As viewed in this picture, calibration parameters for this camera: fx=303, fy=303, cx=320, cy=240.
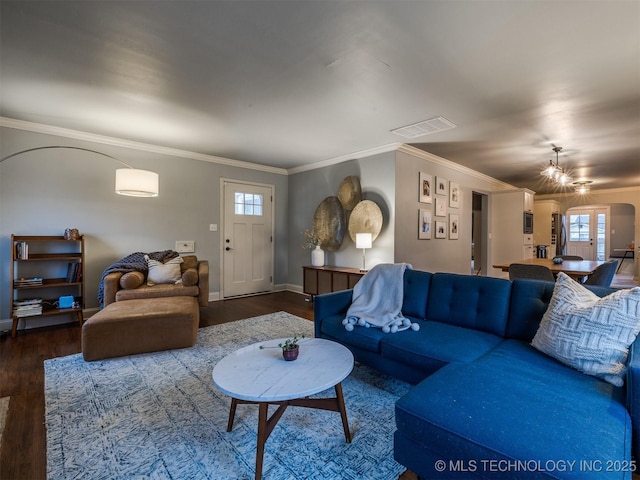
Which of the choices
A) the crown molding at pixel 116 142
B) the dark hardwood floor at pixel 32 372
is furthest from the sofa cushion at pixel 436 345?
the crown molding at pixel 116 142

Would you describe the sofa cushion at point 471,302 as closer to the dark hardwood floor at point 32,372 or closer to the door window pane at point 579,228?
the dark hardwood floor at point 32,372

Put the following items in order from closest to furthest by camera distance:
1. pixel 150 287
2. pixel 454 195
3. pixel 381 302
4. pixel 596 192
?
pixel 381 302 < pixel 150 287 < pixel 454 195 < pixel 596 192

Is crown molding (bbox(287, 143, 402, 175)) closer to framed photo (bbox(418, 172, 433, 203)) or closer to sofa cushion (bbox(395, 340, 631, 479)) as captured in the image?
framed photo (bbox(418, 172, 433, 203))

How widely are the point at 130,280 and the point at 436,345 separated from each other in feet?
11.5

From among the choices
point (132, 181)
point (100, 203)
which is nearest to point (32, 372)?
point (132, 181)

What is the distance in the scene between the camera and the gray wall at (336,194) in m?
4.51

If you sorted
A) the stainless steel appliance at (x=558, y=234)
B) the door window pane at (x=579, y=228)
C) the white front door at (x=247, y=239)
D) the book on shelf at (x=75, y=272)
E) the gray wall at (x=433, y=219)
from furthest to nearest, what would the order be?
the door window pane at (x=579, y=228) → the stainless steel appliance at (x=558, y=234) → the white front door at (x=247, y=239) → the gray wall at (x=433, y=219) → the book on shelf at (x=75, y=272)

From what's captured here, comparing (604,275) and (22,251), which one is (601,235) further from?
(22,251)

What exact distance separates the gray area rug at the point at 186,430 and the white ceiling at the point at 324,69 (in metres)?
2.44

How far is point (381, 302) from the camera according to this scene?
263 centimetres

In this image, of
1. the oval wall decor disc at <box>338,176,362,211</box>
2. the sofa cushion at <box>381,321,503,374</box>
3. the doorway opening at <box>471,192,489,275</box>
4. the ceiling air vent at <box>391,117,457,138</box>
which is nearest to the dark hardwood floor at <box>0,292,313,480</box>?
the oval wall decor disc at <box>338,176,362,211</box>

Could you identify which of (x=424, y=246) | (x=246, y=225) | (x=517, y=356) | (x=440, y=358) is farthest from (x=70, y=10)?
(x=424, y=246)

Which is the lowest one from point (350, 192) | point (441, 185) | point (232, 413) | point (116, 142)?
point (232, 413)

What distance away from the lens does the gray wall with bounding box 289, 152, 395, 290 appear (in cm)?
451
